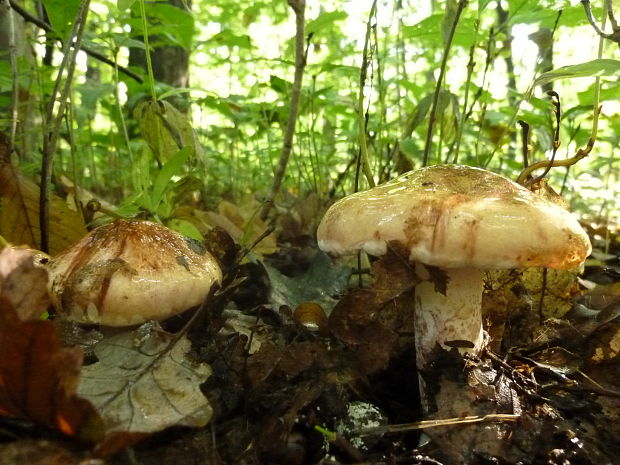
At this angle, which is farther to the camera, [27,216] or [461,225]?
[27,216]

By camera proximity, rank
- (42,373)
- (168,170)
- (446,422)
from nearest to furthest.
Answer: (42,373), (446,422), (168,170)

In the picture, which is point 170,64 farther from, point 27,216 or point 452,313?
point 452,313

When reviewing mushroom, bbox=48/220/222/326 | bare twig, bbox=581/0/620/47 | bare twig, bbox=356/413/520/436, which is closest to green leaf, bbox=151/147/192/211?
mushroom, bbox=48/220/222/326

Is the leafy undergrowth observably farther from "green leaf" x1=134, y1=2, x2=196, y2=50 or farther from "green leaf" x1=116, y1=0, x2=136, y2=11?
"green leaf" x1=134, y1=2, x2=196, y2=50

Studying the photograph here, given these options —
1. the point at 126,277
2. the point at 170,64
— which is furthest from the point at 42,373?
the point at 170,64

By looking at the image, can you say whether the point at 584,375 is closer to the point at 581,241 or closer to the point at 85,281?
the point at 581,241

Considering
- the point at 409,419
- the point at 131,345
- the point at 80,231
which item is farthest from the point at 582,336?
the point at 80,231

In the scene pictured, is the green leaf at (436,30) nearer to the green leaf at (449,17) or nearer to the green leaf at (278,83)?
the green leaf at (449,17)
